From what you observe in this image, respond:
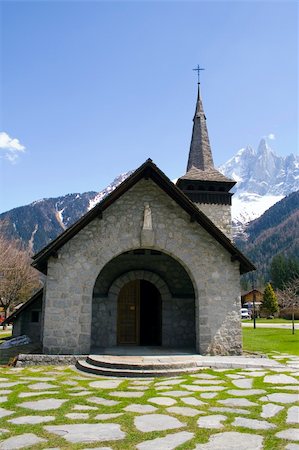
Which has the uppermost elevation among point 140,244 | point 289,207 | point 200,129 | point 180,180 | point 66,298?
point 289,207

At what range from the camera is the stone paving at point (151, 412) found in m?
4.47

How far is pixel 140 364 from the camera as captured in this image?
29.4 ft

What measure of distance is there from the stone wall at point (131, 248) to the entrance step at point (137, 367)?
153 centimetres

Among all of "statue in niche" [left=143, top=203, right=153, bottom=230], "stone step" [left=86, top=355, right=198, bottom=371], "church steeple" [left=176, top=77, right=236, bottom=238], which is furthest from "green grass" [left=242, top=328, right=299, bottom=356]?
"church steeple" [left=176, top=77, right=236, bottom=238]

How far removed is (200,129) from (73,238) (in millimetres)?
15443

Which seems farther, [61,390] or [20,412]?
[61,390]

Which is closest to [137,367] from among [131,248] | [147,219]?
[131,248]

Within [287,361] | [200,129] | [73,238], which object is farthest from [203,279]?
[200,129]

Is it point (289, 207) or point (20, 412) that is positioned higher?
point (289, 207)

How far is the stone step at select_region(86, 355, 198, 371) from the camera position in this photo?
898 cm

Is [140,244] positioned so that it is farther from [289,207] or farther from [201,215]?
[289,207]

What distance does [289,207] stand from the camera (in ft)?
604

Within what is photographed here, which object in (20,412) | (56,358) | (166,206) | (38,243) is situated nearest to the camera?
(20,412)

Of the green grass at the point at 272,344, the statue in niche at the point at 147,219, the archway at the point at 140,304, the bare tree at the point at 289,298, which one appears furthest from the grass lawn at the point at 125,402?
the bare tree at the point at 289,298
